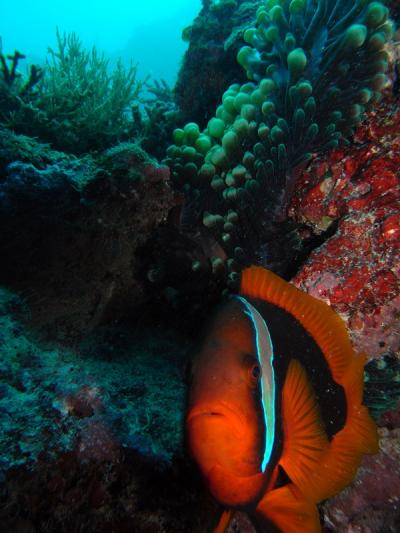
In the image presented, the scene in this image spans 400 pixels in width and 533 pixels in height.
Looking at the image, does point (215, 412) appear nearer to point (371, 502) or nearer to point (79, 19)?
point (371, 502)

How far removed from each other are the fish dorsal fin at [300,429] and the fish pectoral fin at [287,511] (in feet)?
0.25

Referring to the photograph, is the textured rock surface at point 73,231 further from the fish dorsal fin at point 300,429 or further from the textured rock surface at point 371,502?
the textured rock surface at point 371,502

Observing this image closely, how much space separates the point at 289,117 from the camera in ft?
7.04

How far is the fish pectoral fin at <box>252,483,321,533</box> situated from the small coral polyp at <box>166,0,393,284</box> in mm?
1116

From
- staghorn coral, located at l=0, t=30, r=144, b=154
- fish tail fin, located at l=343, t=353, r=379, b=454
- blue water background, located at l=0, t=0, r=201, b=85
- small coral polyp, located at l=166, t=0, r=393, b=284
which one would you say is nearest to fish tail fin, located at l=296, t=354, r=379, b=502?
fish tail fin, located at l=343, t=353, r=379, b=454

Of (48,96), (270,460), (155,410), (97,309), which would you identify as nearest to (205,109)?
(48,96)

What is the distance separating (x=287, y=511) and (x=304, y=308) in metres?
0.71

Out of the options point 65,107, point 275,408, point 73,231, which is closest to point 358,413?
point 275,408

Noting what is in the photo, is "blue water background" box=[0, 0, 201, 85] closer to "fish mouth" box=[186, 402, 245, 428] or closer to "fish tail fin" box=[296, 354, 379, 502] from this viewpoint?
"fish tail fin" box=[296, 354, 379, 502]

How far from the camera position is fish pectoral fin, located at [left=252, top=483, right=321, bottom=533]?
126 centimetres

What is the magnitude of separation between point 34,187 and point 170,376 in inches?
47.1

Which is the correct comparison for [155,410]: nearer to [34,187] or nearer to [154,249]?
[154,249]

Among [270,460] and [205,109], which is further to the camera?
[205,109]

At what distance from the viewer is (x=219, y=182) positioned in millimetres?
2311
